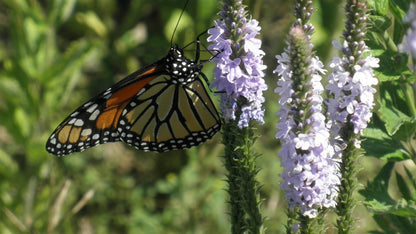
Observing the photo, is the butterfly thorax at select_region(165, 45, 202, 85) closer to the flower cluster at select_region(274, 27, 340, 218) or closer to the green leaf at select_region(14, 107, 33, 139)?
the flower cluster at select_region(274, 27, 340, 218)

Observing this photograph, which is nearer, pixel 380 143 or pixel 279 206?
pixel 380 143

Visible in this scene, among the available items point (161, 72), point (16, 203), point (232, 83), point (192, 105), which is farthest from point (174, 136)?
point (16, 203)

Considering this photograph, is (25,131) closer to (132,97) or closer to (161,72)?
(132,97)

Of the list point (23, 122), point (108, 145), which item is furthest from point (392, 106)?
point (108, 145)

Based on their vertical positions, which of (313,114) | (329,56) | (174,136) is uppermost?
(329,56)

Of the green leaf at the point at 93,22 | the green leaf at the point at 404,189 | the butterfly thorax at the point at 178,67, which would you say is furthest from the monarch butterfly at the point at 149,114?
the green leaf at the point at 93,22

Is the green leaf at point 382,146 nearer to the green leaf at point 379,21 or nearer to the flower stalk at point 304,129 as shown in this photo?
the flower stalk at point 304,129

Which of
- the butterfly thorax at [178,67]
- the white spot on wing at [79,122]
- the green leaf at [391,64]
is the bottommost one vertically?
the green leaf at [391,64]
